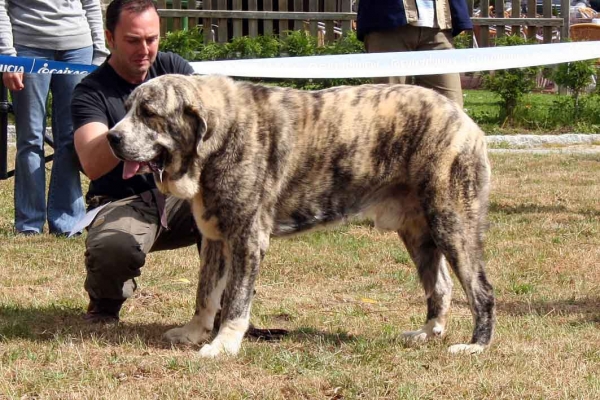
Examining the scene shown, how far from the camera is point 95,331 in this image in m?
5.38

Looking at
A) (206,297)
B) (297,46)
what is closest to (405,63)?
(206,297)

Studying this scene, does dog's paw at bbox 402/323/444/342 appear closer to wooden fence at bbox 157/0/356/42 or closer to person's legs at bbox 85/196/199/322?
person's legs at bbox 85/196/199/322

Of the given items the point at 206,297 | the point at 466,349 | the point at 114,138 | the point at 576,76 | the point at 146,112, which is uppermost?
the point at 146,112

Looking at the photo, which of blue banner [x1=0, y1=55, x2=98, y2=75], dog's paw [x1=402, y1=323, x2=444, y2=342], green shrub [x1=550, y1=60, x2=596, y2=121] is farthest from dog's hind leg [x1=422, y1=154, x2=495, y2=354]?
green shrub [x1=550, y1=60, x2=596, y2=121]

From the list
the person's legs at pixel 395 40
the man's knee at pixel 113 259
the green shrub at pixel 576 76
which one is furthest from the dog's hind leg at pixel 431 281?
the green shrub at pixel 576 76

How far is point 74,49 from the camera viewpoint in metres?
7.78

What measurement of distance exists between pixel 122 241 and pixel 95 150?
1.55 ft

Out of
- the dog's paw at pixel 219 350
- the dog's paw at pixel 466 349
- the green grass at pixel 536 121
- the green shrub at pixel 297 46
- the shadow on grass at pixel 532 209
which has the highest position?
the green shrub at pixel 297 46

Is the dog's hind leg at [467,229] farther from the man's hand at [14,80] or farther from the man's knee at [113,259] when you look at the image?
the man's hand at [14,80]

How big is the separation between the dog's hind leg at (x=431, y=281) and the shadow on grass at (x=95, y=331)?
1.30ft

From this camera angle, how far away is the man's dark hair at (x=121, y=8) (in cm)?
527

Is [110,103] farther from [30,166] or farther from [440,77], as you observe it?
[440,77]

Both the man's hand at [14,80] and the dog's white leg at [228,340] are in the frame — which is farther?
the man's hand at [14,80]

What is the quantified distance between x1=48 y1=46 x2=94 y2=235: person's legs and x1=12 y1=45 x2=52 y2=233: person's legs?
0.09 metres
